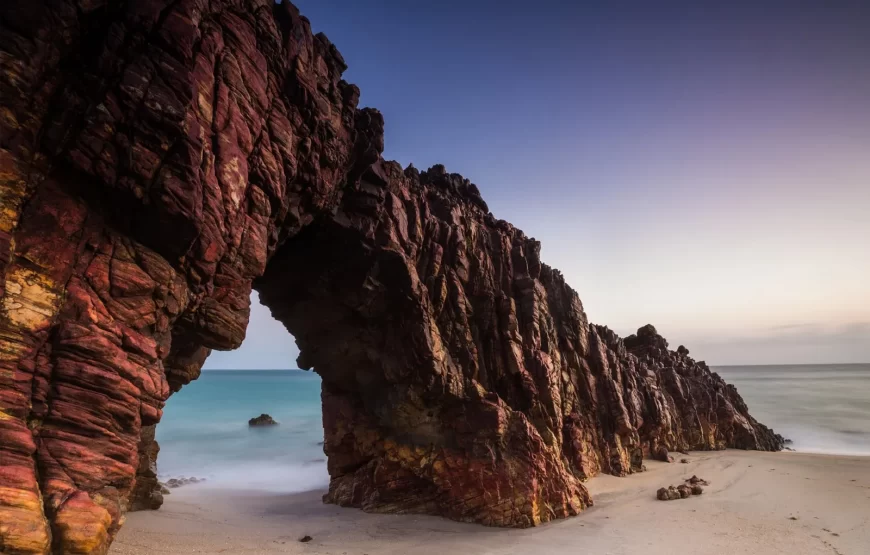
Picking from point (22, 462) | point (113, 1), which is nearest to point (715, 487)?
point (22, 462)

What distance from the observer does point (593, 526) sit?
19.7 m

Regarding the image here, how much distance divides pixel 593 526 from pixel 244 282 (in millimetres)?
18856

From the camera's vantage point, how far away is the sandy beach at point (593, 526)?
16719mm

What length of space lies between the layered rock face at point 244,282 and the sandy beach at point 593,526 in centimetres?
163

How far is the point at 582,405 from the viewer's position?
29.0 meters

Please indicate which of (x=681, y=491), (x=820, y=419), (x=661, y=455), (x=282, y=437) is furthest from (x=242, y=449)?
(x=820, y=419)

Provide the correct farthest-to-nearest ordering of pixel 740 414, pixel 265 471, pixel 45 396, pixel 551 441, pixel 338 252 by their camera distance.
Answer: pixel 740 414, pixel 265 471, pixel 551 441, pixel 338 252, pixel 45 396

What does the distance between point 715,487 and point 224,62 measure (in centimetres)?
3428

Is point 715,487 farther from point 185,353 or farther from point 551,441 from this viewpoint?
point 185,353

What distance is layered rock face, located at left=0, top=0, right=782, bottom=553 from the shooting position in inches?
372

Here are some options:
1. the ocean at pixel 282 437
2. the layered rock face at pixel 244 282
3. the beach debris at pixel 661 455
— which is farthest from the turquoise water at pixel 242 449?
the beach debris at pixel 661 455

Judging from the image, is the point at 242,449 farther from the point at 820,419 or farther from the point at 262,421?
the point at 820,419

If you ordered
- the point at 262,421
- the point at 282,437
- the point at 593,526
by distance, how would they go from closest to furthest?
the point at 593,526 → the point at 282,437 → the point at 262,421

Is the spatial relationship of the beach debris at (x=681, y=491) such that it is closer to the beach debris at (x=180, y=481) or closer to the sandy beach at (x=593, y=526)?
the sandy beach at (x=593, y=526)
